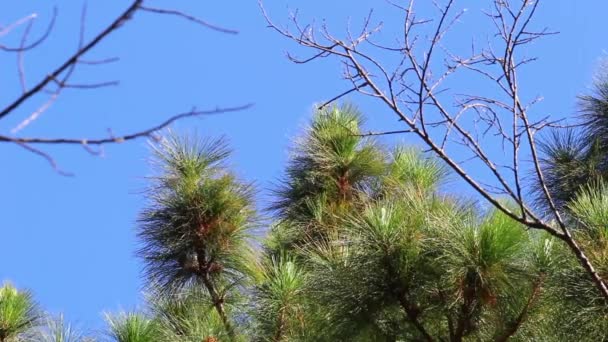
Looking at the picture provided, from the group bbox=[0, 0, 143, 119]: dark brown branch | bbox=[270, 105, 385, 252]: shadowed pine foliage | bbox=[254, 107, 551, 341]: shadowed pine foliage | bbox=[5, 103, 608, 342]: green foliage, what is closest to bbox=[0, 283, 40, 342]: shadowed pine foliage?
bbox=[5, 103, 608, 342]: green foliage

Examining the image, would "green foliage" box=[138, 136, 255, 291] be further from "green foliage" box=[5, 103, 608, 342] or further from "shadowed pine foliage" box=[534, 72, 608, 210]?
"shadowed pine foliage" box=[534, 72, 608, 210]

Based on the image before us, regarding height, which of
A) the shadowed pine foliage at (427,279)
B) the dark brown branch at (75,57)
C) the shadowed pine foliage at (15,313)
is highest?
the shadowed pine foliage at (15,313)

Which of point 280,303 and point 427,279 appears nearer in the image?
point 427,279

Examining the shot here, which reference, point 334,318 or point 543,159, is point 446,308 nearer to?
point 334,318

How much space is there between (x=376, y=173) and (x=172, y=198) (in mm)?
659

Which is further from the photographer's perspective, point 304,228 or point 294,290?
point 304,228

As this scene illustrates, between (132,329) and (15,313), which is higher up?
(15,313)

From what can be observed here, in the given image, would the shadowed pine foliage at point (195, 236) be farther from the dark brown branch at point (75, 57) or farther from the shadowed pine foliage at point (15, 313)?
the dark brown branch at point (75, 57)

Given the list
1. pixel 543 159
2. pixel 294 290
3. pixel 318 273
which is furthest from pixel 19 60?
pixel 543 159

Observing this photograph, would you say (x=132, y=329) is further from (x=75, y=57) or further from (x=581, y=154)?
(x=75, y=57)

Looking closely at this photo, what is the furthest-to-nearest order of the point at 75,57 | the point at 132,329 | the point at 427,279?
the point at 132,329
the point at 427,279
the point at 75,57

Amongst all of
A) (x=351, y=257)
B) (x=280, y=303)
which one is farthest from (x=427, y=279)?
(x=280, y=303)

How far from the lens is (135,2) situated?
0.58 meters

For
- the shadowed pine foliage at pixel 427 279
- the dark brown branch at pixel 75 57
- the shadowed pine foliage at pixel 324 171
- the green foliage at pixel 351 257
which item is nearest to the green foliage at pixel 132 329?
the green foliage at pixel 351 257
